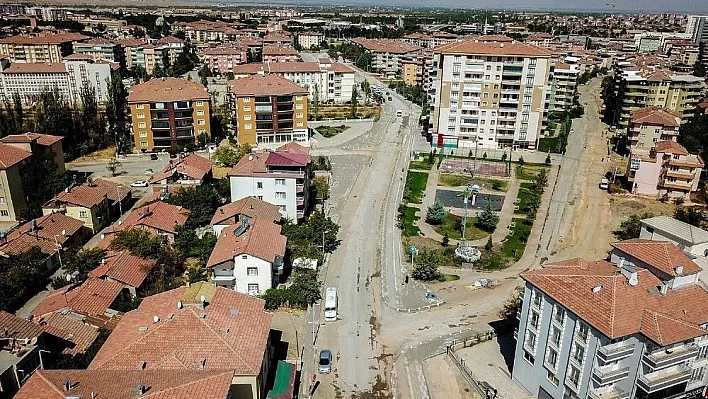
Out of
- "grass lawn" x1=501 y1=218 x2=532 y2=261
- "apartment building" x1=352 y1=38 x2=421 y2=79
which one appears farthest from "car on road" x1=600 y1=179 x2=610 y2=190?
"apartment building" x1=352 y1=38 x2=421 y2=79

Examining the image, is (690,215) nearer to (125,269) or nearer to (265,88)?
(125,269)

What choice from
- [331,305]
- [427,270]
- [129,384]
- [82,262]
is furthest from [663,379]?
[82,262]

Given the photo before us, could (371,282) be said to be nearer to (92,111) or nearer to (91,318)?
(91,318)

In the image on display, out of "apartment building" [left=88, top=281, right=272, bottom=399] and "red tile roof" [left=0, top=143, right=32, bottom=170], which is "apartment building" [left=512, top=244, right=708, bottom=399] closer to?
"apartment building" [left=88, top=281, right=272, bottom=399]

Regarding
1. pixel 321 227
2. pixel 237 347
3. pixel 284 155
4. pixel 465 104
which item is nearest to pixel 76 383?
pixel 237 347

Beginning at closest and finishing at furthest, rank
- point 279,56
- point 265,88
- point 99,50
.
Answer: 1. point 265,88
2. point 99,50
3. point 279,56

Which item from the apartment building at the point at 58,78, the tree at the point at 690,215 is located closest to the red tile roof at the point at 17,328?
the tree at the point at 690,215
